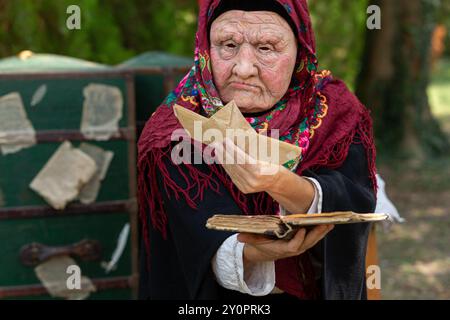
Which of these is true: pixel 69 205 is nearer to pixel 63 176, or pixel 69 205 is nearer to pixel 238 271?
pixel 63 176

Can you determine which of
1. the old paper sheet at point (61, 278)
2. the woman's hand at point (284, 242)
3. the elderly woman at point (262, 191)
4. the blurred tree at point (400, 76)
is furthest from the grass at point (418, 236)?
the woman's hand at point (284, 242)

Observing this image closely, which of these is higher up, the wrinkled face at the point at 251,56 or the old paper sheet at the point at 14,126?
the wrinkled face at the point at 251,56

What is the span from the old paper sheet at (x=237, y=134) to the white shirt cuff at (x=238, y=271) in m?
0.34

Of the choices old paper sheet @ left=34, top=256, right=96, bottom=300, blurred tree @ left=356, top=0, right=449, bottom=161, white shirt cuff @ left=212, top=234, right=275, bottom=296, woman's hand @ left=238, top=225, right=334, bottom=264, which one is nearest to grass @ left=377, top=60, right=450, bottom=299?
blurred tree @ left=356, top=0, right=449, bottom=161

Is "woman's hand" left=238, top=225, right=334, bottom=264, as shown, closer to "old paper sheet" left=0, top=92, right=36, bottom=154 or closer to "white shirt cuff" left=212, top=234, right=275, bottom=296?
"white shirt cuff" left=212, top=234, right=275, bottom=296

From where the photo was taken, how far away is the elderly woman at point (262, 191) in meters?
2.74

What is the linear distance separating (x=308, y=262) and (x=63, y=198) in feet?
4.12

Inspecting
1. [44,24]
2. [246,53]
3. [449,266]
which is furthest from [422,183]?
[246,53]

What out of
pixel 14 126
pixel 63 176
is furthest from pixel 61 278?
pixel 14 126

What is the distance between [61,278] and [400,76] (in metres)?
6.13

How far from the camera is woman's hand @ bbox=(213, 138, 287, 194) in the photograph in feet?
7.80

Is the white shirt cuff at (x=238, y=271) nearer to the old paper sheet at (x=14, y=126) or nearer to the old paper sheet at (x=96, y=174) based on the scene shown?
the old paper sheet at (x=96, y=174)

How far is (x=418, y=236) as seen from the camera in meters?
6.74
